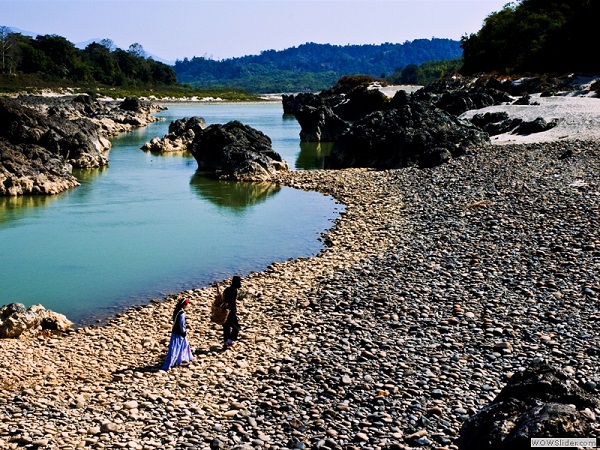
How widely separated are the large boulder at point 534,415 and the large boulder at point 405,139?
1345 inches

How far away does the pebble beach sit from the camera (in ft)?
37.4

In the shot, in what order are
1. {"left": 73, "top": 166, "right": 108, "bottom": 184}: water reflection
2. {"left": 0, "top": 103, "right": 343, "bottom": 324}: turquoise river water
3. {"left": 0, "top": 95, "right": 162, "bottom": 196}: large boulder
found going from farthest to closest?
{"left": 73, "top": 166, "right": 108, "bottom": 184}: water reflection → {"left": 0, "top": 95, "right": 162, "bottom": 196}: large boulder → {"left": 0, "top": 103, "right": 343, "bottom": 324}: turquoise river water

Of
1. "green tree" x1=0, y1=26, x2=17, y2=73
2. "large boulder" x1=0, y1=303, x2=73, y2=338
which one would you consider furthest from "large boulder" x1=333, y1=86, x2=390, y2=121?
"large boulder" x1=0, y1=303, x2=73, y2=338

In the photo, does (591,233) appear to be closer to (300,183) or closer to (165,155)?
(300,183)

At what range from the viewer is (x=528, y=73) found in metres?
82.9

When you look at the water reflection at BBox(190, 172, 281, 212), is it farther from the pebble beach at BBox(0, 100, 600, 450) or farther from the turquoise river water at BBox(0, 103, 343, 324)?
the pebble beach at BBox(0, 100, 600, 450)

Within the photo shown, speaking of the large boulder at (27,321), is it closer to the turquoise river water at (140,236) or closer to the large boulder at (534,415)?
the turquoise river water at (140,236)

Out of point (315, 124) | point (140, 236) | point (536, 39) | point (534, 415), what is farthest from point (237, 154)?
point (536, 39)

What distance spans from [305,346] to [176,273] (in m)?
9.83

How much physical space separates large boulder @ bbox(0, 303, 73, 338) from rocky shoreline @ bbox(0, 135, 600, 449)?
446mm

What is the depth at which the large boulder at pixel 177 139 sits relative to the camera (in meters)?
65.1

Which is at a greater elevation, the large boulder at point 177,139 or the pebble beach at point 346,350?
the large boulder at point 177,139

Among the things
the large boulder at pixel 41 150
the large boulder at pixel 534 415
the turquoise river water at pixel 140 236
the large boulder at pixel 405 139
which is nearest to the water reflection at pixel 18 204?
the turquoise river water at pixel 140 236

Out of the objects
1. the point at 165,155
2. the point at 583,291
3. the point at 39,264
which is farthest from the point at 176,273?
the point at 165,155
